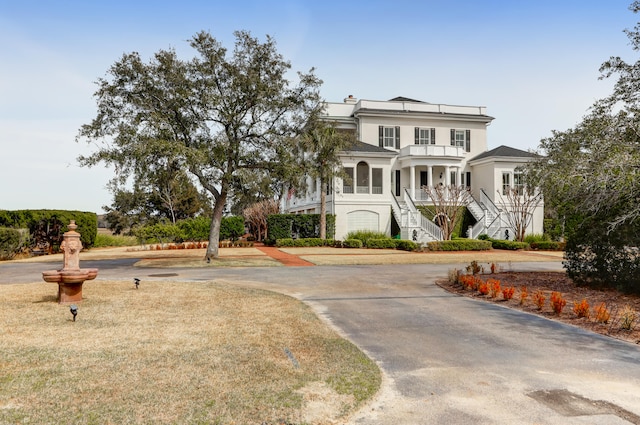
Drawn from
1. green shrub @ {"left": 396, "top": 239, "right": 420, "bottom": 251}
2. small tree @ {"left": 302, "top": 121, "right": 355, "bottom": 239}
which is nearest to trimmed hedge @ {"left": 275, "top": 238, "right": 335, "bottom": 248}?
green shrub @ {"left": 396, "top": 239, "right": 420, "bottom": 251}

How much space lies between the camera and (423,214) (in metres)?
34.9

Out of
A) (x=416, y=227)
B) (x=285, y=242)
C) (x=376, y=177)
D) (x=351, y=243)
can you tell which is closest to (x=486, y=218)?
(x=416, y=227)

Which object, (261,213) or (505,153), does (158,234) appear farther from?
(505,153)

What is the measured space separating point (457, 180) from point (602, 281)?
2553cm

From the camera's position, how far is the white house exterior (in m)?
33.8

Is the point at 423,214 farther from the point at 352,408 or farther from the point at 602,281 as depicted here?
the point at 352,408

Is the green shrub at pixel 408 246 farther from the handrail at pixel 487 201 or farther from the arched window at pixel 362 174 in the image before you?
the handrail at pixel 487 201

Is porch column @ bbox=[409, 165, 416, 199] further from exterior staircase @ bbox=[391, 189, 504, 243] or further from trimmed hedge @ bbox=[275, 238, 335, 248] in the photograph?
trimmed hedge @ bbox=[275, 238, 335, 248]

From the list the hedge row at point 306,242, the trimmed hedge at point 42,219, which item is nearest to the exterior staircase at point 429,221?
the hedge row at point 306,242

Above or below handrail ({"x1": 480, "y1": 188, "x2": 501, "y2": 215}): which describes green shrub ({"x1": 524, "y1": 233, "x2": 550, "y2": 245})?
below

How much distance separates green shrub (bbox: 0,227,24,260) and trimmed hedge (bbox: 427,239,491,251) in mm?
23870

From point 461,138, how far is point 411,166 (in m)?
7.86

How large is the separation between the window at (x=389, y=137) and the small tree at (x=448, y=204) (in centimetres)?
562

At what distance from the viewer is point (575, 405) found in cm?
443
